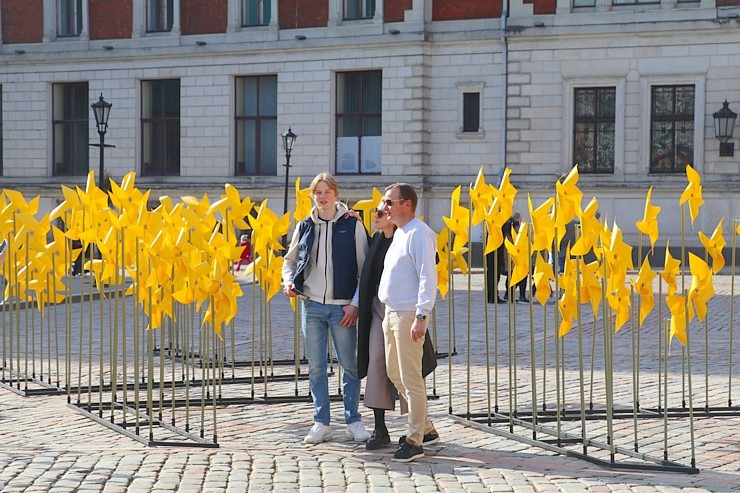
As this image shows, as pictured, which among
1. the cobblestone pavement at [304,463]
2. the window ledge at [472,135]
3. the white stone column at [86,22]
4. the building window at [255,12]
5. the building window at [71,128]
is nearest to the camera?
the cobblestone pavement at [304,463]

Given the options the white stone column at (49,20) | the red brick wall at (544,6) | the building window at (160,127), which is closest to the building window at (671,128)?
the red brick wall at (544,6)

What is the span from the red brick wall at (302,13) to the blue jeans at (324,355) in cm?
2945

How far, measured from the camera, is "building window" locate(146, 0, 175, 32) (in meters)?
39.8

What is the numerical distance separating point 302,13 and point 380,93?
11.0 feet

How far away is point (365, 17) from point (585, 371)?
25888mm

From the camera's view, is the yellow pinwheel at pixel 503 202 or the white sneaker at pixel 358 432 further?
the yellow pinwheel at pixel 503 202

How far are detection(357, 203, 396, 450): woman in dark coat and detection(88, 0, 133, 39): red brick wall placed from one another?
32808 mm

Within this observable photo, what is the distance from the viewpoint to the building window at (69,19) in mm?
40844


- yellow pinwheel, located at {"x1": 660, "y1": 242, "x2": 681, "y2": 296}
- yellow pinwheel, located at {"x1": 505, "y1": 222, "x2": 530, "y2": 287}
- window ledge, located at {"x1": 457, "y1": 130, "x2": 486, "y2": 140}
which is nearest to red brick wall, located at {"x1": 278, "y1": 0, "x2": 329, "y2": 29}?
window ledge, located at {"x1": 457, "y1": 130, "x2": 486, "y2": 140}

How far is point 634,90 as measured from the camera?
113 ft

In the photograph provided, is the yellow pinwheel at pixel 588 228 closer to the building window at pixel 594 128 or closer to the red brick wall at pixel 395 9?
the building window at pixel 594 128

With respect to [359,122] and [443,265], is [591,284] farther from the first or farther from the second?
[359,122]

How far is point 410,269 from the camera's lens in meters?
8.21

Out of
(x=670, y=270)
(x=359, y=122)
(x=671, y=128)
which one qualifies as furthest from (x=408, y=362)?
(x=359, y=122)
